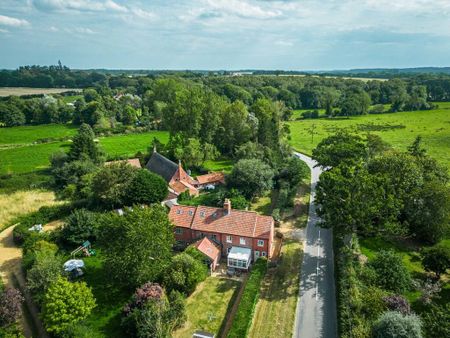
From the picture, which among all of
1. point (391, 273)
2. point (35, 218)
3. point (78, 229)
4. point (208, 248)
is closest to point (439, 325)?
point (391, 273)

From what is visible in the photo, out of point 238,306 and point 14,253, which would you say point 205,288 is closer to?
point 238,306

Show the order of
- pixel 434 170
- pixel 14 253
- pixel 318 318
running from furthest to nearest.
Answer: pixel 434 170, pixel 14 253, pixel 318 318

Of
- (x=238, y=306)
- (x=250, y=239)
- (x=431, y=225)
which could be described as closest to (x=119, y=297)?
(x=238, y=306)

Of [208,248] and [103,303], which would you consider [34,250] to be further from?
[208,248]

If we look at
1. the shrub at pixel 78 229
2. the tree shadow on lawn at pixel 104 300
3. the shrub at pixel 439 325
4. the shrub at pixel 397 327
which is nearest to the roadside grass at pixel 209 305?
the tree shadow on lawn at pixel 104 300

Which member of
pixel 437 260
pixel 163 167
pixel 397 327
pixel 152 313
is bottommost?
pixel 152 313

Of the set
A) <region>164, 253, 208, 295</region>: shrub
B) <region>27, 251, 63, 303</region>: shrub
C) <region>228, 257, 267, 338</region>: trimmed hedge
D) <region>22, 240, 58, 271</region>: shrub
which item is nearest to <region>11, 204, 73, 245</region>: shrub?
<region>22, 240, 58, 271</region>: shrub
